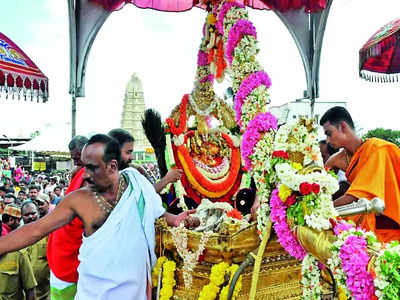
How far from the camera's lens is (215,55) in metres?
5.48

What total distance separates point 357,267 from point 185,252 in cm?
183

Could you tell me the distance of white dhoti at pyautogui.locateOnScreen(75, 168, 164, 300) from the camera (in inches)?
103

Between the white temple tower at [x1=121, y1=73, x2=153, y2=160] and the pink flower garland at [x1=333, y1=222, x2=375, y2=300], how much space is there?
2350 cm

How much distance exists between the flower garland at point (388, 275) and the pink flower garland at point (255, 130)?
77.9 inches

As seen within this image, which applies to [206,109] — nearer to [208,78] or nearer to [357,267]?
[208,78]

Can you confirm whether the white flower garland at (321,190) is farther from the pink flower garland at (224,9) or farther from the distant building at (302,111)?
the pink flower garland at (224,9)

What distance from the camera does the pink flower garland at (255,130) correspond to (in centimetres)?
361

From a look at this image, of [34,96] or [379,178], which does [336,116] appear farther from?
[34,96]

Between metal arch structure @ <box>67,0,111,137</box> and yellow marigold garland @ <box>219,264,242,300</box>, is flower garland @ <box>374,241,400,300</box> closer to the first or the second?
yellow marigold garland @ <box>219,264,242,300</box>

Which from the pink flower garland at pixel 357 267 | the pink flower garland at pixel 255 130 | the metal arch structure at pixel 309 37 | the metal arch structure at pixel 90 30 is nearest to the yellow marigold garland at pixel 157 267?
the pink flower garland at pixel 255 130

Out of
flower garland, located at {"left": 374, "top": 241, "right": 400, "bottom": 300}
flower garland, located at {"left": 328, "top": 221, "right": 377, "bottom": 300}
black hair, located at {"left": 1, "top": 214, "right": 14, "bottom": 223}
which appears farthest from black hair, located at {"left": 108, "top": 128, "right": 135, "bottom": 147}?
flower garland, located at {"left": 374, "top": 241, "right": 400, "bottom": 300}

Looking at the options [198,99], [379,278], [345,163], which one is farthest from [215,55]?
[379,278]

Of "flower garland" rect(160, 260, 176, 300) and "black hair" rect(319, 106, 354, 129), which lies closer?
"black hair" rect(319, 106, 354, 129)

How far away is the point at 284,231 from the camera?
2578 millimetres
